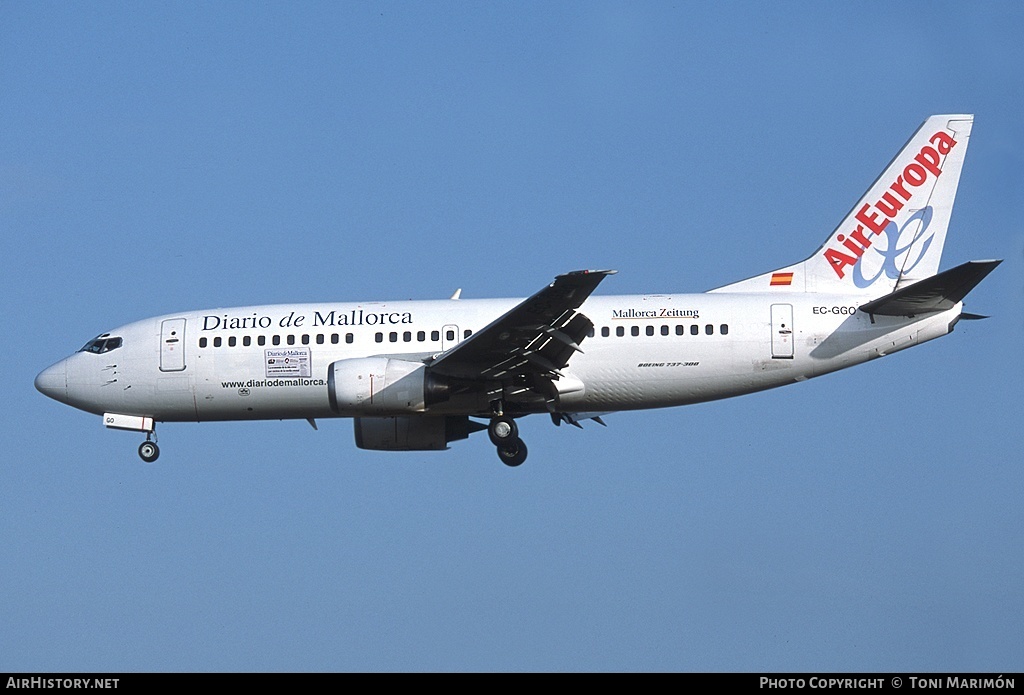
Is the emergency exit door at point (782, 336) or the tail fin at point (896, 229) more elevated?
the tail fin at point (896, 229)

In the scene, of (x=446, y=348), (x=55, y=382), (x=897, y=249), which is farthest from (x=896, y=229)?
(x=55, y=382)

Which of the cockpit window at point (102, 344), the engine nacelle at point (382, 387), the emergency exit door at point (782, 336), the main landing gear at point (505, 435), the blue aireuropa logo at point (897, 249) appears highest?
the blue aireuropa logo at point (897, 249)

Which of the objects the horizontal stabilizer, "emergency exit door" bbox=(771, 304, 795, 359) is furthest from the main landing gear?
the horizontal stabilizer

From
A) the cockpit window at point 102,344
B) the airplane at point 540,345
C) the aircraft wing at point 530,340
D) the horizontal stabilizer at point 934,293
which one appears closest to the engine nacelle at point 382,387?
the airplane at point 540,345

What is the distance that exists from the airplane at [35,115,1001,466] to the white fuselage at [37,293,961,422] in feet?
0.13

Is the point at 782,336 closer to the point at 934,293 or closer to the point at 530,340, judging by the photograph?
the point at 934,293

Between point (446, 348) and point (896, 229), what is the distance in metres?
11.2

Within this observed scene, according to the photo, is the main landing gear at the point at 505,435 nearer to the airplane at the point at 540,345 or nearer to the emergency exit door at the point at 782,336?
the airplane at the point at 540,345

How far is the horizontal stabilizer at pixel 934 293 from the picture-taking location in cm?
3042

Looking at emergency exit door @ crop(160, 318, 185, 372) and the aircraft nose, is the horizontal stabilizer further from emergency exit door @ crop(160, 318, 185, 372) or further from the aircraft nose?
the aircraft nose

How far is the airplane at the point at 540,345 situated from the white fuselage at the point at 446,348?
40mm
